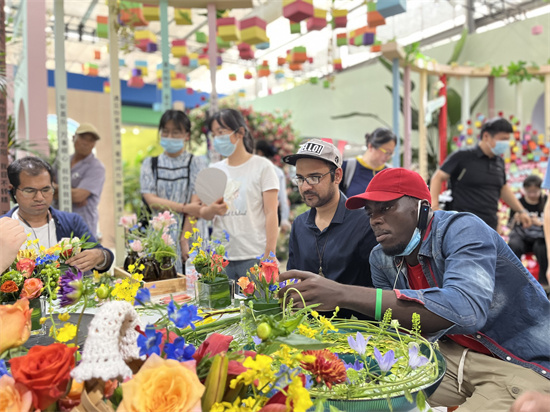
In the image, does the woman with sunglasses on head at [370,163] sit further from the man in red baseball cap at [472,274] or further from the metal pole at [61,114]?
the metal pole at [61,114]

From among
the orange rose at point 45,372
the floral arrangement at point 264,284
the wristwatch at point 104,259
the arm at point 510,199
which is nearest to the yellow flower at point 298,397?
the orange rose at point 45,372

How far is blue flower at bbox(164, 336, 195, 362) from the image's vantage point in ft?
2.39

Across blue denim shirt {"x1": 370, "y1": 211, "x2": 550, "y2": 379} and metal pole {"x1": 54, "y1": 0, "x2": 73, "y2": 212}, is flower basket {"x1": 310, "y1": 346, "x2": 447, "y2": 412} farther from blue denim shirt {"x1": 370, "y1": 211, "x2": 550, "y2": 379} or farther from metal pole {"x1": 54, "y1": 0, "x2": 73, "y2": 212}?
metal pole {"x1": 54, "y1": 0, "x2": 73, "y2": 212}

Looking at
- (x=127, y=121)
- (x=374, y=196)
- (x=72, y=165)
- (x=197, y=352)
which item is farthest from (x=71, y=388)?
(x=127, y=121)

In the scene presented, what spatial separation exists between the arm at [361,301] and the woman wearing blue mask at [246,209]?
1442 millimetres

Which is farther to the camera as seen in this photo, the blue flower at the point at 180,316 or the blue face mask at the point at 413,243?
the blue face mask at the point at 413,243

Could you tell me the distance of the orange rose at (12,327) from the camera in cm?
75

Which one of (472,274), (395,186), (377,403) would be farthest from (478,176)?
(377,403)

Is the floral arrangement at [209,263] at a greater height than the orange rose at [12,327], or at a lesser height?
lesser

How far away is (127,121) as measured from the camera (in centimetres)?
1236

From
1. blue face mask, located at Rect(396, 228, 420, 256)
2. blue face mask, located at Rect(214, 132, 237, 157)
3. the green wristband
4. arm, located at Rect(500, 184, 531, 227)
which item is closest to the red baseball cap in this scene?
blue face mask, located at Rect(396, 228, 420, 256)

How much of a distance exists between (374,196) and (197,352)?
87cm

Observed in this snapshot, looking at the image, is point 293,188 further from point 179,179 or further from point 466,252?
point 466,252

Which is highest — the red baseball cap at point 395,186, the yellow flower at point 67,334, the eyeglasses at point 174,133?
the eyeglasses at point 174,133
